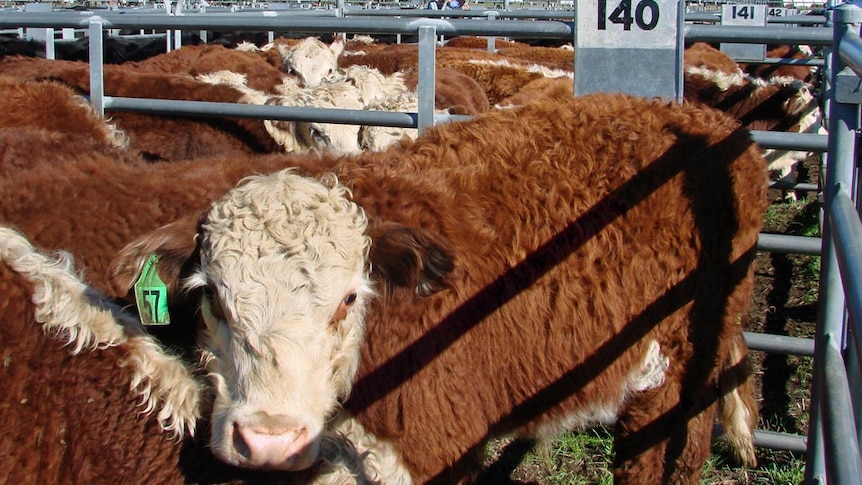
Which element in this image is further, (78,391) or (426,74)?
(426,74)

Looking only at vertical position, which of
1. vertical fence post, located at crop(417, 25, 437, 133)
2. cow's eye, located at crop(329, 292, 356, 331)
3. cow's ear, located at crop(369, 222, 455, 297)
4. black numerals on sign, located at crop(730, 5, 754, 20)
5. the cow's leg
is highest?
black numerals on sign, located at crop(730, 5, 754, 20)

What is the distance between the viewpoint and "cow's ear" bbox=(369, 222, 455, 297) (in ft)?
7.89

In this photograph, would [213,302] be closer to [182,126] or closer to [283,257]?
[283,257]

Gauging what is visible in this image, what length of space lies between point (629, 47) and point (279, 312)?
2.04 m

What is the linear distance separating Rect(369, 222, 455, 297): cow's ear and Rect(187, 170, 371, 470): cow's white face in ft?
0.16

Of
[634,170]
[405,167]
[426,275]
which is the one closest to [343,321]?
[426,275]

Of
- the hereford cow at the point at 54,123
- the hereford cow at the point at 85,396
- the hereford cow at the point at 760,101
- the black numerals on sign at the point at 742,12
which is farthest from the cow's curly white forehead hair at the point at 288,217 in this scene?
the black numerals on sign at the point at 742,12

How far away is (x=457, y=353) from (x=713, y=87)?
640cm

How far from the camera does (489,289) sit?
272 centimetres

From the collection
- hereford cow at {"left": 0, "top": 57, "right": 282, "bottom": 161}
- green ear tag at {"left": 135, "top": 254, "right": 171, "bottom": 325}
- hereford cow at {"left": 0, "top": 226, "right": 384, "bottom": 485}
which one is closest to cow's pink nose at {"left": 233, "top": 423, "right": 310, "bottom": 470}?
hereford cow at {"left": 0, "top": 226, "right": 384, "bottom": 485}

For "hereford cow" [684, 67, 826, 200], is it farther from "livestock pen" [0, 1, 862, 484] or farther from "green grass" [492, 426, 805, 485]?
"green grass" [492, 426, 805, 485]

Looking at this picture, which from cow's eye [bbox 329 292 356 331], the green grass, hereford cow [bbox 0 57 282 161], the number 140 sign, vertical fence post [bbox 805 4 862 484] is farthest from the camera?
hereford cow [bbox 0 57 282 161]

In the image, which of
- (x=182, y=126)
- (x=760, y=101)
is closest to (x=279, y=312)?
(x=182, y=126)

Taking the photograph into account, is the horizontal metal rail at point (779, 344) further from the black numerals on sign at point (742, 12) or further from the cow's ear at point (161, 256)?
the black numerals on sign at point (742, 12)
